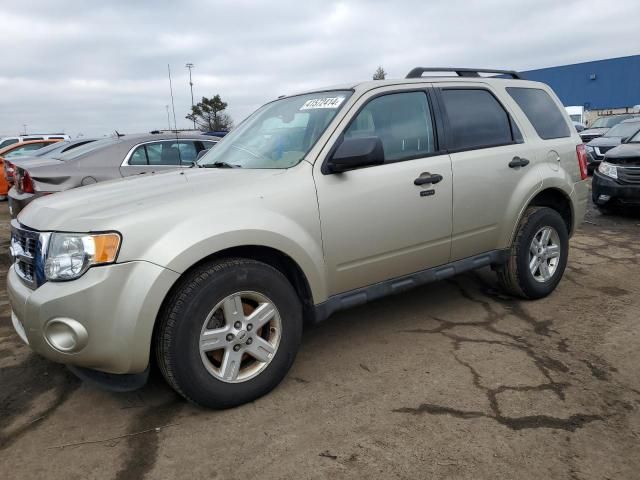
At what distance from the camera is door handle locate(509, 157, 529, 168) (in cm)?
402

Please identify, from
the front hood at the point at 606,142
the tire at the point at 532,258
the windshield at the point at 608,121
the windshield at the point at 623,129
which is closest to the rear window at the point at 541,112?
the tire at the point at 532,258

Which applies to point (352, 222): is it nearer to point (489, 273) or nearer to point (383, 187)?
point (383, 187)

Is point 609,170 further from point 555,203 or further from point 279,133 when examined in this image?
point 279,133

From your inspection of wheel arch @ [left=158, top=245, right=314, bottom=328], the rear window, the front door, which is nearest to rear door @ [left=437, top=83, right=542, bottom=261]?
the front door

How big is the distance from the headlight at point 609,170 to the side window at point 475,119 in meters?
4.85

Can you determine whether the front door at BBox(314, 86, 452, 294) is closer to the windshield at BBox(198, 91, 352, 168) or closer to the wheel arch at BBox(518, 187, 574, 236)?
the windshield at BBox(198, 91, 352, 168)

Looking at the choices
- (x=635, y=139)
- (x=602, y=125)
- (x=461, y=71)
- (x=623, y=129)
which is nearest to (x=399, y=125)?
(x=461, y=71)

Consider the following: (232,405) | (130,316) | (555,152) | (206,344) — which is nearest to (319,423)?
(232,405)

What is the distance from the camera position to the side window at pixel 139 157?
6.70m

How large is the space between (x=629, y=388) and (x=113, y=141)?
258 inches

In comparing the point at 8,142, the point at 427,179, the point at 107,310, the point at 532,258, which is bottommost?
the point at 532,258

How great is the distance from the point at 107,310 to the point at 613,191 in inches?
312

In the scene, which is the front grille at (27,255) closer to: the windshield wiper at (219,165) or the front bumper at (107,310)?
the front bumper at (107,310)

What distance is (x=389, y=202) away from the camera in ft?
10.9
